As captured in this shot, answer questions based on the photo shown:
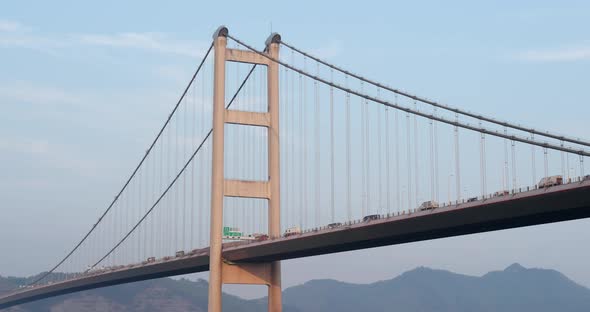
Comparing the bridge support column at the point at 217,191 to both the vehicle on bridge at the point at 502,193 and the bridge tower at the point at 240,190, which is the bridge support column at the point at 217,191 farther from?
the vehicle on bridge at the point at 502,193

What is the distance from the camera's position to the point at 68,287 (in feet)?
315

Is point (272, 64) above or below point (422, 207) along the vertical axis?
above

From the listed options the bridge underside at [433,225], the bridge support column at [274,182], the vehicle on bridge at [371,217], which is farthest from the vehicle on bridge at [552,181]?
the bridge support column at [274,182]

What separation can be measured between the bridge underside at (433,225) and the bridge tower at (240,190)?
2.96 feet

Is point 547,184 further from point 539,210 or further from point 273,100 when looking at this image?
point 273,100

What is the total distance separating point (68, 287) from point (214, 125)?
40208 millimetres

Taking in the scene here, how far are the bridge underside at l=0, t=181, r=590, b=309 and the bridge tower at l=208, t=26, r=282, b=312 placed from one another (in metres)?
0.90

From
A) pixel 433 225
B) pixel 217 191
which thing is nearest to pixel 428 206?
pixel 433 225

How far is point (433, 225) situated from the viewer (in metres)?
44.6

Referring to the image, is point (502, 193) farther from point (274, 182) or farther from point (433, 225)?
point (274, 182)

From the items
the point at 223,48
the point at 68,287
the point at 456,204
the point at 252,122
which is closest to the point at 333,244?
the point at 456,204

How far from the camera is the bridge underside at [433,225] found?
127 feet

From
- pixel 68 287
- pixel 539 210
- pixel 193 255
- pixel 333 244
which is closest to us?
pixel 539 210

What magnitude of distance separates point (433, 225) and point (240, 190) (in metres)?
17.9
